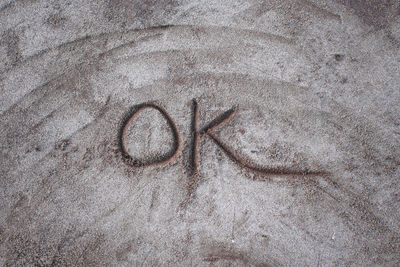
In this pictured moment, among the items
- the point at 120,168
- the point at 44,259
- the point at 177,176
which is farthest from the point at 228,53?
the point at 44,259

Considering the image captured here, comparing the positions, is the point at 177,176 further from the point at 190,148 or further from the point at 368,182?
the point at 368,182

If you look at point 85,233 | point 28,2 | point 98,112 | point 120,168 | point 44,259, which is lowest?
point 44,259

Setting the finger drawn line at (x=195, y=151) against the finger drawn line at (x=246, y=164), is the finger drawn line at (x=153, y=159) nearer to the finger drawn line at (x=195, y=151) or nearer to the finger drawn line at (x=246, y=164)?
the finger drawn line at (x=195, y=151)

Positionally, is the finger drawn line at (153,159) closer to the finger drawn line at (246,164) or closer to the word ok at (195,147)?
the word ok at (195,147)

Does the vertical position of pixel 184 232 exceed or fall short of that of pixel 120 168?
it falls short

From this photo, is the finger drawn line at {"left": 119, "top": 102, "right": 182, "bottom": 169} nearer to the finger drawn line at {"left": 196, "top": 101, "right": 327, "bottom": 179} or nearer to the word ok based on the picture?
the word ok

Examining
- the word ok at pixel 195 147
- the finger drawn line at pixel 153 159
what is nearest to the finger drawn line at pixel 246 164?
the word ok at pixel 195 147

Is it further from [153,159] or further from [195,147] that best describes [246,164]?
[153,159]
